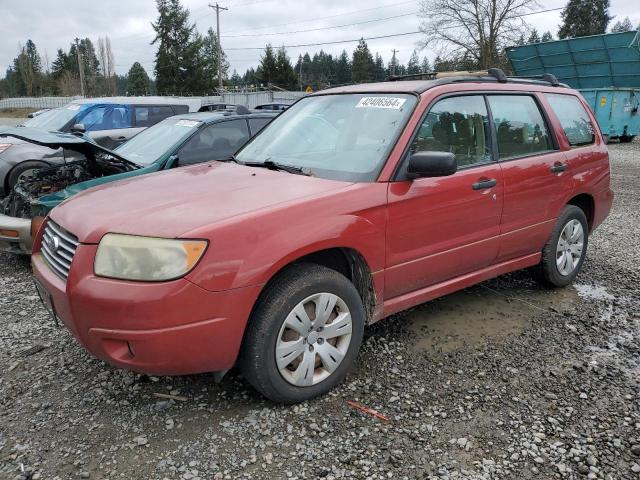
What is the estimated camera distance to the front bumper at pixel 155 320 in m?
2.39

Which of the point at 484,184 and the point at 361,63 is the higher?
the point at 361,63

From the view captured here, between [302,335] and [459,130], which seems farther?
[459,130]

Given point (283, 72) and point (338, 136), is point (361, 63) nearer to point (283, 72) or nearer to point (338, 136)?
point (283, 72)

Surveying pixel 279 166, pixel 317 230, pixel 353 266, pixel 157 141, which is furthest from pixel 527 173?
pixel 157 141

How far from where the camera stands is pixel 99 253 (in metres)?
2.51

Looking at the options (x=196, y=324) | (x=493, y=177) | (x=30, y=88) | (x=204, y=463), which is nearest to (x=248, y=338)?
(x=196, y=324)

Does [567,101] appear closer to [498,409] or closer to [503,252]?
[503,252]

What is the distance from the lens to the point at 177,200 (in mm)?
2871

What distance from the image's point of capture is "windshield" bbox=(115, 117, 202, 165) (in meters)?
5.93

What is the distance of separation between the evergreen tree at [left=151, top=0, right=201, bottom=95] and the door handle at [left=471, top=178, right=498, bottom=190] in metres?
61.5

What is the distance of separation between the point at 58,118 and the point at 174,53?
5495 cm

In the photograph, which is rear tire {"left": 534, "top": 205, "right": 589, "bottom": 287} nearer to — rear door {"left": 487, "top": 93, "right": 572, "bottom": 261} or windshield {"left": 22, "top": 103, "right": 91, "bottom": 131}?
rear door {"left": 487, "top": 93, "right": 572, "bottom": 261}

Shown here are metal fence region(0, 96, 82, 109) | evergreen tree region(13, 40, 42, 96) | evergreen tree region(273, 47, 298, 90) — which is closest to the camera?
metal fence region(0, 96, 82, 109)

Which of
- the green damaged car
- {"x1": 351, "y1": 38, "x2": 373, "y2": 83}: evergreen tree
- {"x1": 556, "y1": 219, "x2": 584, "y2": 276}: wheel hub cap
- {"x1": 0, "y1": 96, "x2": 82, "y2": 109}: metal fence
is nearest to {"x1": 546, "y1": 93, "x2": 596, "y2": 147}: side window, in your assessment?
{"x1": 556, "y1": 219, "x2": 584, "y2": 276}: wheel hub cap
